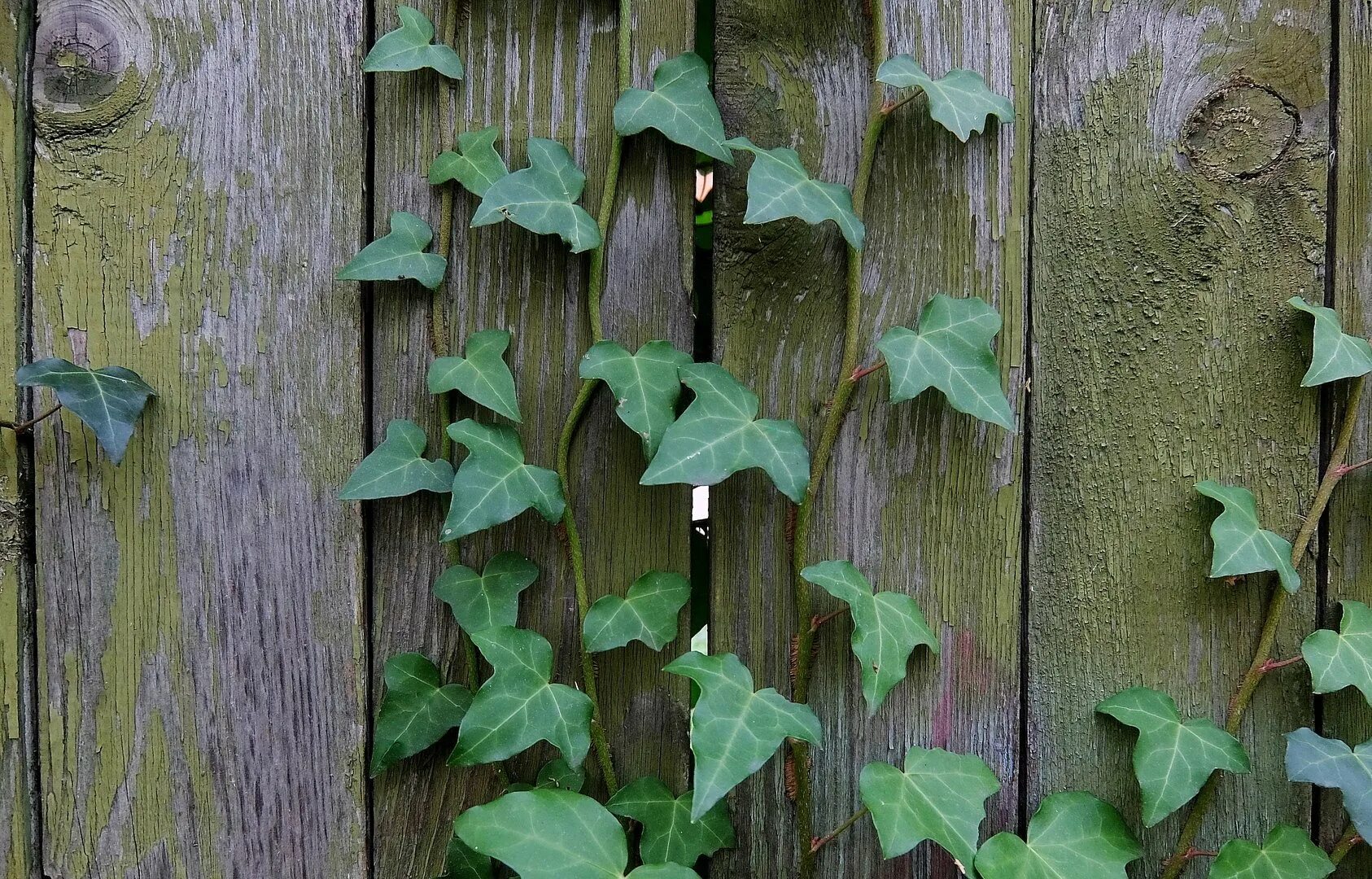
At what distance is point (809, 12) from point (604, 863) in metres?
0.81

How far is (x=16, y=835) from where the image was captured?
880mm

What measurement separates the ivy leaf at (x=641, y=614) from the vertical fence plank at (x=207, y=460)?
0.81 feet

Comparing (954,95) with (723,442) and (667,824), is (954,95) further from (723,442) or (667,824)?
(667,824)

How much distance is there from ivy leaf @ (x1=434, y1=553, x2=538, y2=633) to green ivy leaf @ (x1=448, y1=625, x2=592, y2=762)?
0.03 meters

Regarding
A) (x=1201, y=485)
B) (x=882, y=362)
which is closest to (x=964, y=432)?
(x=882, y=362)

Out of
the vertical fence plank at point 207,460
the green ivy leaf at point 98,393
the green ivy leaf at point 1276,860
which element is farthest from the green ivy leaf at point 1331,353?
the green ivy leaf at point 98,393

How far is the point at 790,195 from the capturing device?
80cm

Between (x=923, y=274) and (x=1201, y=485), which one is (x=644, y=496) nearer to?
(x=923, y=274)

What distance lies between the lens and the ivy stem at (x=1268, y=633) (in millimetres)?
872

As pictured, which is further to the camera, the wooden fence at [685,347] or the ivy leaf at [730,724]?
the wooden fence at [685,347]

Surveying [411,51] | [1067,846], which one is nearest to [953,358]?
[1067,846]

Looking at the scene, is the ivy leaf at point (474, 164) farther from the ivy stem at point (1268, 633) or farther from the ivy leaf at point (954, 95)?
the ivy stem at point (1268, 633)

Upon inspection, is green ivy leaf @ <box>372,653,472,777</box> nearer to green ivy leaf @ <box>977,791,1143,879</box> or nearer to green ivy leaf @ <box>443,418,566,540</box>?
green ivy leaf @ <box>443,418,566,540</box>

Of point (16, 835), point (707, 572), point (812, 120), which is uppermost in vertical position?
point (812, 120)
